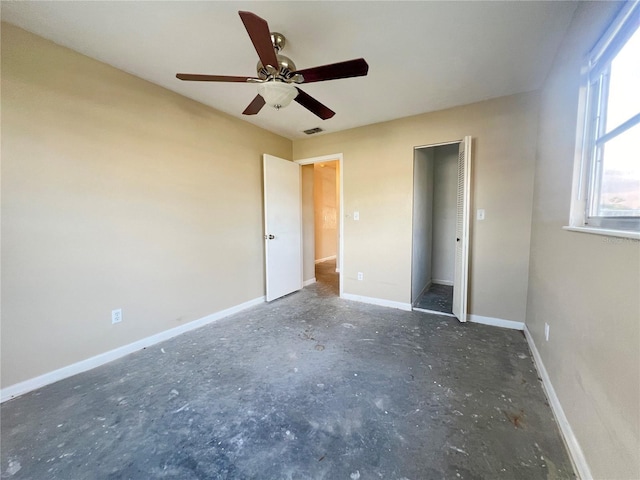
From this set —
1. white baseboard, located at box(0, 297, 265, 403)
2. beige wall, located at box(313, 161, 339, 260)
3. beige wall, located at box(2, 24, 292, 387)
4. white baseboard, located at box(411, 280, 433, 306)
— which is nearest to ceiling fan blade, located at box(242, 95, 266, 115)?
beige wall, located at box(2, 24, 292, 387)

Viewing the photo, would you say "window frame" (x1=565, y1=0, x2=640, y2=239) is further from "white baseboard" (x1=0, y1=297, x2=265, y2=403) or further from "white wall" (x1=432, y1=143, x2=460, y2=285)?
"white baseboard" (x1=0, y1=297, x2=265, y2=403)

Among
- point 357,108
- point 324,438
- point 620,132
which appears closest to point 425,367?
point 324,438

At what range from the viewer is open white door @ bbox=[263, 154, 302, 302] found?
3.52 m

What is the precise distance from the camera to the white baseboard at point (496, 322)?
2.64 metres

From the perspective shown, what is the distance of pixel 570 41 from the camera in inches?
64.6

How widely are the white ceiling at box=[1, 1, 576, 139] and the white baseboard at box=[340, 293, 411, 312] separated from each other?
8.11 ft

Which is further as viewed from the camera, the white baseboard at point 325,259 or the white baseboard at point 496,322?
the white baseboard at point 325,259

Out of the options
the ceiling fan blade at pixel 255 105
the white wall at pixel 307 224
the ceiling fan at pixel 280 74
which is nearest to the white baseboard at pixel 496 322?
the white wall at pixel 307 224

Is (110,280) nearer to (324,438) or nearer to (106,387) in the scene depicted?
(106,387)

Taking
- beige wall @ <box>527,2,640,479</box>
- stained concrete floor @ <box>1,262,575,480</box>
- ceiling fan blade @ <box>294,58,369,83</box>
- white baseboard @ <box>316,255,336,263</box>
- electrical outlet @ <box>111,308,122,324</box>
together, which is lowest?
stained concrete floor @ <box>1,262,575,480</box>

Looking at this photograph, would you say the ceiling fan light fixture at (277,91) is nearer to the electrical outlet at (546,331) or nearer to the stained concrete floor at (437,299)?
the electrical outlet at (546,331)

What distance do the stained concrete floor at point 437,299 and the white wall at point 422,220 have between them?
93 millimetres

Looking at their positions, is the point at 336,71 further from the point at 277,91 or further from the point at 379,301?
the point at 379,301

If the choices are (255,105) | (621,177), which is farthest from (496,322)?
(255,105)
